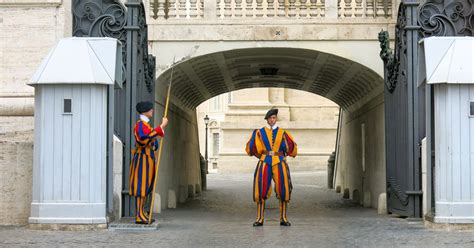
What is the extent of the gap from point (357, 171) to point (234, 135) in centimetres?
1891

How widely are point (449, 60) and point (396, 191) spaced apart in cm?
319

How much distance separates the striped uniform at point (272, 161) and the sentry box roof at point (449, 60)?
250 centimetres

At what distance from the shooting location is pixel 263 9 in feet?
57.0

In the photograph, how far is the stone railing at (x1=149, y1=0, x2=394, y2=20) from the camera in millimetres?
17297

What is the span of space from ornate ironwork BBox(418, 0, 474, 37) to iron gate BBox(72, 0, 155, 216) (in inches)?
178

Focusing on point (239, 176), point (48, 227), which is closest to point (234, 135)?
point (239, 176)

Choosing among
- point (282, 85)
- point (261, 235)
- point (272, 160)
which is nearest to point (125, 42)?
point (272, 160)

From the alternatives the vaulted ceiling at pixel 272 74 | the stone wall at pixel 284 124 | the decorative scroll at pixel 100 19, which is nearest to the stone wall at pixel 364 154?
the vaulted ceiling at pixel 272 74

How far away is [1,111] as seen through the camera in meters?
14.7

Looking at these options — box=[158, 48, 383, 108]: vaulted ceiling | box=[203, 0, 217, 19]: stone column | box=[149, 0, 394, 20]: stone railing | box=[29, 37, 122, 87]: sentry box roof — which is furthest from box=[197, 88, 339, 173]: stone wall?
box=[29, 37, 122, 87]: sentry box roof

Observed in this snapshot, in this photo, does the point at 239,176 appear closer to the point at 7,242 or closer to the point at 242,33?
the point at 242,33

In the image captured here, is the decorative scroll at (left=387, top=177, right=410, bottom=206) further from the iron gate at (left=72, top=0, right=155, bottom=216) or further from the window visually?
the window

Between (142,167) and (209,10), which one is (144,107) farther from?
(209,10)

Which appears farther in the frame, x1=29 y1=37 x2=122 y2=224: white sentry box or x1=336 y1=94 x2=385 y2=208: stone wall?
x1=336 y1=94 x2=385 y2=208: stone wall
